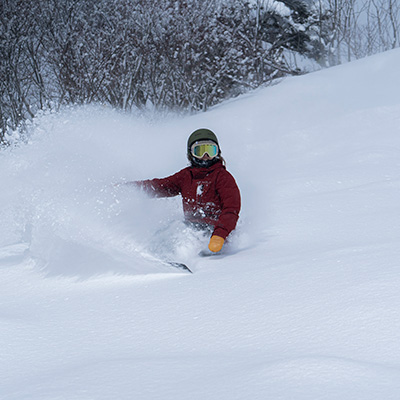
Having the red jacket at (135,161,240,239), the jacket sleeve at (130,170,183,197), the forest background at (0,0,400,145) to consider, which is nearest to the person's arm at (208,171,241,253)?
the red jacket at (135,161,240,239)

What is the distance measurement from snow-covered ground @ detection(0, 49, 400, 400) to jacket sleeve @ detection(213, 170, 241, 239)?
155mm

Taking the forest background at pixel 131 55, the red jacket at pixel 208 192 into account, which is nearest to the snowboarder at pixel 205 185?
the red jacket at pixel 208 192

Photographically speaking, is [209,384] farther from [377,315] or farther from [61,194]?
[61,194]

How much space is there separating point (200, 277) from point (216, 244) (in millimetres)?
502

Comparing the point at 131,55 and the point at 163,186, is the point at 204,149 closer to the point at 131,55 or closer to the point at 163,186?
the point at 163,186

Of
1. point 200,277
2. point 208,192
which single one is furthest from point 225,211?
point 200,277

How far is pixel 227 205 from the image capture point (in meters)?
3.00

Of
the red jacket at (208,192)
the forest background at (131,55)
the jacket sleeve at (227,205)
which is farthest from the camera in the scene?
the forest background at (131,55)

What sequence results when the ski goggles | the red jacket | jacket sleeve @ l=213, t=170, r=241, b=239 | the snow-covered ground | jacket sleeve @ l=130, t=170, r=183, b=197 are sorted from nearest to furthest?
the snow-covered ground
jacket sleeve @ l=213, t=170, r=241, b=239
the red jacket
the ski goggles
jacket sleeve @ l=130, t=170, r=183, b=197

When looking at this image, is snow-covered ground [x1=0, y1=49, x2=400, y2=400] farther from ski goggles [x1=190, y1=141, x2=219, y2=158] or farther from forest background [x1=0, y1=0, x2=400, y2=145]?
forest background [x1=0, y1=0, x2=400, y2=145]

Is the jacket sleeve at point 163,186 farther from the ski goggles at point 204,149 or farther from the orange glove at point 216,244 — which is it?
the orange glove at point 216,244

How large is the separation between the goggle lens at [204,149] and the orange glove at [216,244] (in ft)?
2.33

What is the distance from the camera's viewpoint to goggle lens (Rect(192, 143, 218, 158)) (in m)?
3.21

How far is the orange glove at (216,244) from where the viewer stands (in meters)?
2.69
